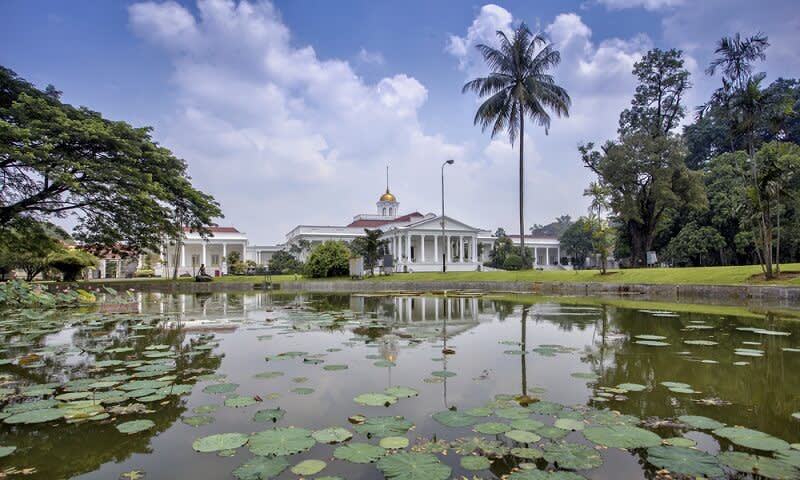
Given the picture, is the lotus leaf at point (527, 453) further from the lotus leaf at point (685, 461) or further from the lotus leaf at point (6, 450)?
the lotus leaf at point (6, 450)

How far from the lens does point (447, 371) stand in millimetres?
4945

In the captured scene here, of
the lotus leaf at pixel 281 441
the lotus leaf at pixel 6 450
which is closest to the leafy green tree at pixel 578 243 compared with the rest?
the lotus leaf at pixel 281 441

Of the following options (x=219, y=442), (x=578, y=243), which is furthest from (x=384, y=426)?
(x=578, y=243)

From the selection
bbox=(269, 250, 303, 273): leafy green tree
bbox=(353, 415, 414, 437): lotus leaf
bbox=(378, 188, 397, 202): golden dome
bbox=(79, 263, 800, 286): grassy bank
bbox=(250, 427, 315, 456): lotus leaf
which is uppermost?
bbox=(378, 188, 397, 202): golden dome

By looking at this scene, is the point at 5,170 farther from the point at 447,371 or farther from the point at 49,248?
the point at 447,371

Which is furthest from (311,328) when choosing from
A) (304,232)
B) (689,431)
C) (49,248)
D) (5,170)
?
(304,232)

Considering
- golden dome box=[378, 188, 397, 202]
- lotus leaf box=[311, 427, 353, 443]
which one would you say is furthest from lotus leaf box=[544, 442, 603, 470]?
golden dome box=[378, 188, 397, 202]

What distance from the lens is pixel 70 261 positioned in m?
29.8

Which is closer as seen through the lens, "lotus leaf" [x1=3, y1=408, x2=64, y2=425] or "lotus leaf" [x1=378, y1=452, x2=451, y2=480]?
"lotus leaf" [x1=378, y1=452, x2=451, y2=480]

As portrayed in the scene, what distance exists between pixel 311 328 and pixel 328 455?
6.19m

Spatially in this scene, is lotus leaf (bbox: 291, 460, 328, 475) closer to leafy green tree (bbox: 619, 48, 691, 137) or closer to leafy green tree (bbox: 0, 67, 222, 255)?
leafy green tree (bbox: 0, 67, 222, 255)

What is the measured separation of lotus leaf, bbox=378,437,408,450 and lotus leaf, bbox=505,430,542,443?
0.70 meters

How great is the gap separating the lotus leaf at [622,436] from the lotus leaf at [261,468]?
1985mm

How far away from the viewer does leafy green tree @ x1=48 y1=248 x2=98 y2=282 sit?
→ 95.7 feet
